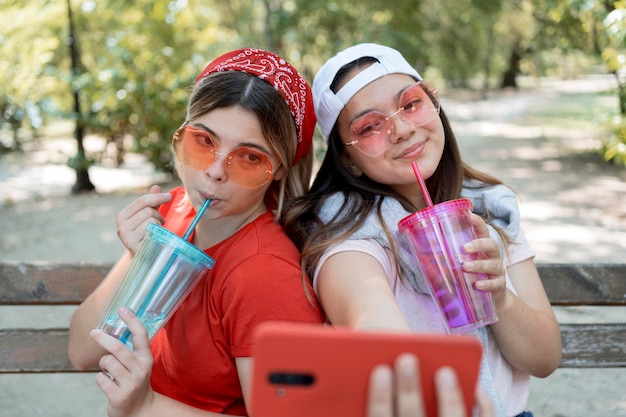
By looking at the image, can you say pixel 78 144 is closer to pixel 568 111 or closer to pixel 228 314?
pixel 228 314

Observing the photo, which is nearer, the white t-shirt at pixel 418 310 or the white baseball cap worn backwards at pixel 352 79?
the white t-shirt at pixel 418 310

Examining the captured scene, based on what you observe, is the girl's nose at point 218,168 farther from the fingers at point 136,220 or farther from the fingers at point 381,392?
the fingers at point 381,392

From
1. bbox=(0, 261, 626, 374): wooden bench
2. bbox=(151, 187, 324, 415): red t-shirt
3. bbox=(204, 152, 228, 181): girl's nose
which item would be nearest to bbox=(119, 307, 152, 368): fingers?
bbox=(151, 187, 324, 415): red t-shirt

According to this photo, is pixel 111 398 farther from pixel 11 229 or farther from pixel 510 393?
pixel 11 229

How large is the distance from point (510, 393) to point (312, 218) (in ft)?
2.58

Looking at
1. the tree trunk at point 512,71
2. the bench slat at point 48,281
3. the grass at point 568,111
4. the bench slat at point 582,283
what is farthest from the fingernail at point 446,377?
the tree trunk at point 512,71

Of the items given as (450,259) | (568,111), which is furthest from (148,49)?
(568,111)

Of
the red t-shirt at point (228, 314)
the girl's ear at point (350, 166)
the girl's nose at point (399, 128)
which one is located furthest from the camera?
the girl's ear at point (350, 166)

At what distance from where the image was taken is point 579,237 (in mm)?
6758

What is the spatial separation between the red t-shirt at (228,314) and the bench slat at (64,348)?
72 centimetres

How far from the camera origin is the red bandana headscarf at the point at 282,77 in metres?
1.95

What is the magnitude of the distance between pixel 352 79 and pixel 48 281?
1360mm

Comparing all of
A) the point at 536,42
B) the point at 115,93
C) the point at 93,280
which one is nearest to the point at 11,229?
the point at 115,93

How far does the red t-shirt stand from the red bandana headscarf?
0.31 metres
